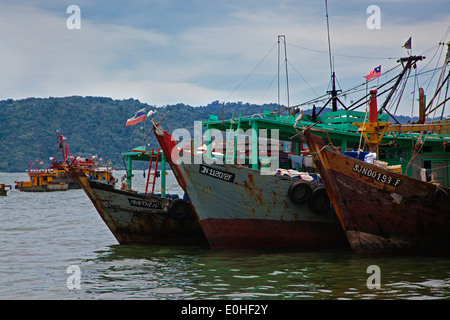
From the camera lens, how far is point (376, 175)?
14664mm

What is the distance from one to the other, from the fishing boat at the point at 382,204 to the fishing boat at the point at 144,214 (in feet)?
18.1

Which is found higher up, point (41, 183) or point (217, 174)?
point (217, 174)

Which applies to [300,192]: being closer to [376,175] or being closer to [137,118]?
[376,175]

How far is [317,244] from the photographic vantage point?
16.8 m

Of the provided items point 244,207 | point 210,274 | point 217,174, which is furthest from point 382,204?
point 210,274

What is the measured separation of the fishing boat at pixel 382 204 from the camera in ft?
48.0

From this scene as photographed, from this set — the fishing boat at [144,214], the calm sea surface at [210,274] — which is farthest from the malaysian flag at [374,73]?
the fishing boat at [144,214]

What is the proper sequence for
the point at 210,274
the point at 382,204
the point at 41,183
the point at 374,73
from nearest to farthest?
the point at 210,274 < the point at 382,204 < the point at 374,73 < the point at 41,183

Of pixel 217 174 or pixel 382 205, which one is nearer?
pixel 382 205

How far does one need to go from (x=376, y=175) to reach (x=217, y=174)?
4777 mm

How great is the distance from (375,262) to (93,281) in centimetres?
753

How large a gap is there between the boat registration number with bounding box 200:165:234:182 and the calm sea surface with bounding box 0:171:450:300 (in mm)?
2311

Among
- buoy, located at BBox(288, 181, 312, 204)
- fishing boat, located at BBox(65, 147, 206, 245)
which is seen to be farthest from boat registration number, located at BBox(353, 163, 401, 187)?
fishing boat, located at BBox(65, 147, 206, 245)

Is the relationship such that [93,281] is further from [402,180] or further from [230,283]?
[402,180]
